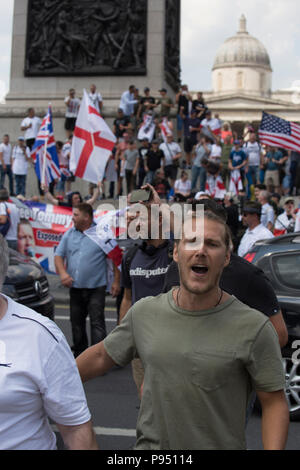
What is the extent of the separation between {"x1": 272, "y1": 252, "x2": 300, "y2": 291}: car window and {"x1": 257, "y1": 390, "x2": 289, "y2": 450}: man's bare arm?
3678 millimetres

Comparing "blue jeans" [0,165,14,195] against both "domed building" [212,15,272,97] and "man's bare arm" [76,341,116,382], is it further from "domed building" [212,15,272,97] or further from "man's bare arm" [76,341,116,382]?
"domed building" [212,15,272,97]

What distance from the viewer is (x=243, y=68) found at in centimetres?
12681

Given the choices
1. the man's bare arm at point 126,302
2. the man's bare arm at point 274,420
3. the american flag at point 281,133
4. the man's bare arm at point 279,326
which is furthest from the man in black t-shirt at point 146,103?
the man's bare arm at point 274,420

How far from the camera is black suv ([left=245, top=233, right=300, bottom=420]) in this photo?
595 cm

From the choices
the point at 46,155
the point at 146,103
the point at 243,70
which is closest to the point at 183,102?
the point at 146,103

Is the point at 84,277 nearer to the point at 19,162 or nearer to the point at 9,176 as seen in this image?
the point at 19,162

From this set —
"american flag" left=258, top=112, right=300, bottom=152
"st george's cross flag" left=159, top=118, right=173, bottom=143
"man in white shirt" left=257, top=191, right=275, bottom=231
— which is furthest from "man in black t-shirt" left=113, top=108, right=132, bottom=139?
"man in white shirt" left=257, top=191, right=275, bottom=231

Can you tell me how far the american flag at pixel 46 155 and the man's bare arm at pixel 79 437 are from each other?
492 inches

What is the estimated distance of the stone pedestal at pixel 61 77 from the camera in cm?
2116

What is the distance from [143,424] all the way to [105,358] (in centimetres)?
33

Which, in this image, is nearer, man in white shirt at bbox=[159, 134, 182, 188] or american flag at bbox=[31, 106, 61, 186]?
american flag at bbox=[31, 106, 61, 186]

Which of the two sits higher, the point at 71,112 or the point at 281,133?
the point at 71,112

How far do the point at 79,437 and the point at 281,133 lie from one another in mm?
12605

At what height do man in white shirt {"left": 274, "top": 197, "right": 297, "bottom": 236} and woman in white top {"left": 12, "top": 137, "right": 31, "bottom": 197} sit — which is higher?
woman in white top {"left": 12, "top": 137, "right": 31, "bottom": 197}
